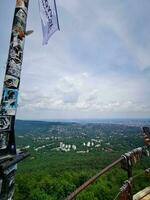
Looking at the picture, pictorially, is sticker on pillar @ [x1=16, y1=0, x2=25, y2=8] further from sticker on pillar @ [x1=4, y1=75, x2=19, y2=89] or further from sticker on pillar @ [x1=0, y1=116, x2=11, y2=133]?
sticker on pillar @ [x1=0, y1=116, x2=11, y2=133]

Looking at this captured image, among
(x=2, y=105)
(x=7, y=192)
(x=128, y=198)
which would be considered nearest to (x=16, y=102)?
(x=2, y=105)

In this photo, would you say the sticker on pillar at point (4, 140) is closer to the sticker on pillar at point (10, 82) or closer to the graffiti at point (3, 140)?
the graffiti at point (3, 140)

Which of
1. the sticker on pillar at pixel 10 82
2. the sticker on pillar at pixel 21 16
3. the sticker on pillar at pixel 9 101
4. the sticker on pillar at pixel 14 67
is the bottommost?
the sticker on pillar at pixel 9 101

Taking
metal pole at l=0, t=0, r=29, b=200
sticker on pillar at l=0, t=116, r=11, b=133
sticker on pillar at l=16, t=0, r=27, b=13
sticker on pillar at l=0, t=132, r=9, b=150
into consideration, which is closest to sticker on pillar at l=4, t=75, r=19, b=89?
metal pole at l=0, t=0, r=29, b=200

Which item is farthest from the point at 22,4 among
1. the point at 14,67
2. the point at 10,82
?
the point at 10,82

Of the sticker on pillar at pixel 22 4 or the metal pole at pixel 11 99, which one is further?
the sticker on pillar at pixel 22 4

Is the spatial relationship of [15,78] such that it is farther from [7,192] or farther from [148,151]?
[148,151]

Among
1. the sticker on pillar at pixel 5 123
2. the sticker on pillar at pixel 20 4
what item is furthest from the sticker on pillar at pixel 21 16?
the sticker on pillar at pixel 5 123

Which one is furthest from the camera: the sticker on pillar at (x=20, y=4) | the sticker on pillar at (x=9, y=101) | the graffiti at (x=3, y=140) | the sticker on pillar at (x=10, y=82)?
the sticker on pillar at (x=20, y=4)
